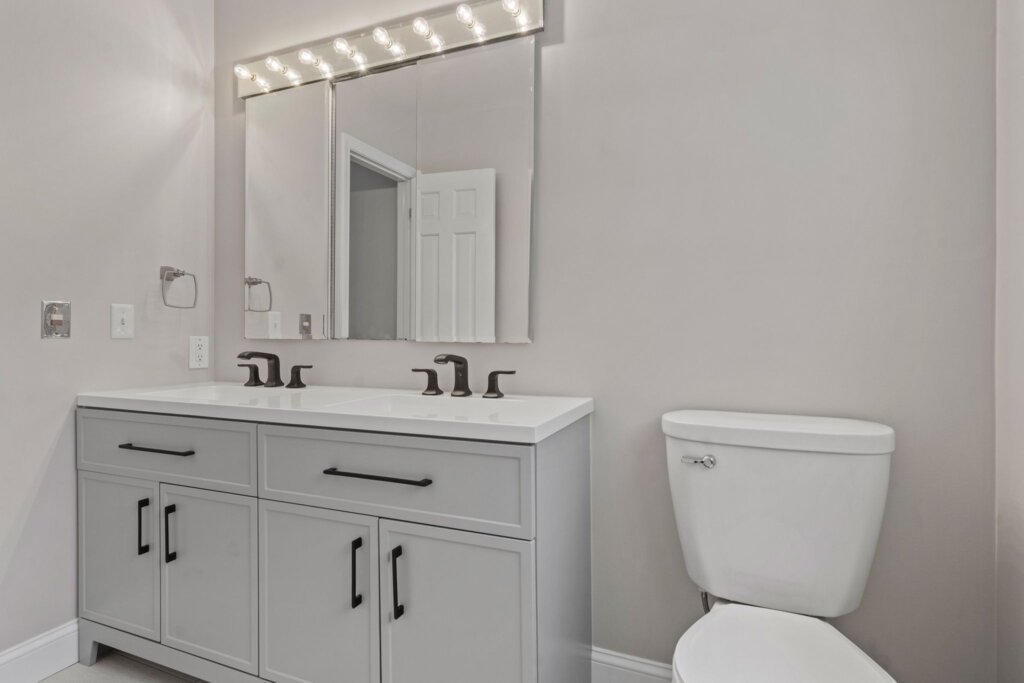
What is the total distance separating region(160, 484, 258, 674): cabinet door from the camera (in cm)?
144

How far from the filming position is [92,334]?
69.5 inches

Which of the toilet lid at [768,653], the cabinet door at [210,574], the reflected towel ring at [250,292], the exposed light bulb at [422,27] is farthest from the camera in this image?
the reflected towel ring at [250,292]

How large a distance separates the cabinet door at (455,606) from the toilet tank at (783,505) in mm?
432

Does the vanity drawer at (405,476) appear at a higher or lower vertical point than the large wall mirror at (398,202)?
lower

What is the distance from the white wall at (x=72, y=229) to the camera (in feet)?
5.18

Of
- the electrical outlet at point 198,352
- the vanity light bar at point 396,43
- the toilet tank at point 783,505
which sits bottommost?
the toilet tank at point 783,505

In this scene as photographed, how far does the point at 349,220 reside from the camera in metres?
1.91

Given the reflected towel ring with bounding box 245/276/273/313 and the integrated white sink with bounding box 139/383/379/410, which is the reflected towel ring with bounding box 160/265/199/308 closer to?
the reflected towel ring with bounding box 245/276/273/313

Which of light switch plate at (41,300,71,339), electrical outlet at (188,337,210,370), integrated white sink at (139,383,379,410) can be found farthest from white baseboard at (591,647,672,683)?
light switch plate at (41,300,71,339)

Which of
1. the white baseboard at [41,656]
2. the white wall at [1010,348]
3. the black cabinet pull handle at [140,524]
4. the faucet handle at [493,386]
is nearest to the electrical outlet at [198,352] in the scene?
the black cabinet pull handle at [140,524]

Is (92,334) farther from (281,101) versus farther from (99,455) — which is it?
Answer: (281,101)

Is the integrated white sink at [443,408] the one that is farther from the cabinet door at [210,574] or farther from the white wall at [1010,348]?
the white wall at [1010,348]

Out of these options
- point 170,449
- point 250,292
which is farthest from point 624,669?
point 250,292

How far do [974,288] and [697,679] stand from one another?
1040 millimetres
